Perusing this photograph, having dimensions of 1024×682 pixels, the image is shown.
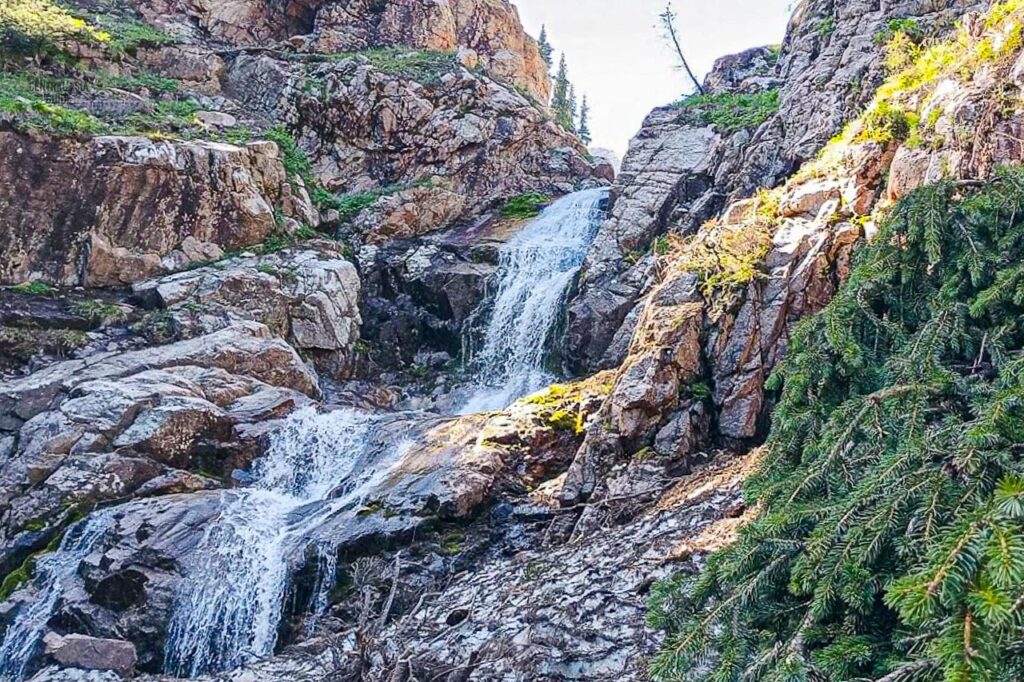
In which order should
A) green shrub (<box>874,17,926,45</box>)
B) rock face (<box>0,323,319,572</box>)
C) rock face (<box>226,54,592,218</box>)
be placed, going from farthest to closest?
rock face (<box>226,54,592,218</box>) → green shrub (<box>874,17,926,45</box>) → rock face (<box>0,323,319,572</box>)

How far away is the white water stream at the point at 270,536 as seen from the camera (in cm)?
845

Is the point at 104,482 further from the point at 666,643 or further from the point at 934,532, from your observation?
the point at 934,532

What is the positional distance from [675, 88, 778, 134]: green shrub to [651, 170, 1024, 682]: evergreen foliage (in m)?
12.1

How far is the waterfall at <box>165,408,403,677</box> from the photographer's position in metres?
8.38

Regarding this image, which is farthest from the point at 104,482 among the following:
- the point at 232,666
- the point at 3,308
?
the point at 3,308

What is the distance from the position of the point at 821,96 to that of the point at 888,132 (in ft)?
15.0

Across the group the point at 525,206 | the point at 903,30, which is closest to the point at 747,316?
the point at 903,30

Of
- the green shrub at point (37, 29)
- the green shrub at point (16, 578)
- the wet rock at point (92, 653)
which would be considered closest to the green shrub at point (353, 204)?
the green shrub at point (37, 29)

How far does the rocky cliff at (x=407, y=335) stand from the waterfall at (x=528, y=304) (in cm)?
78

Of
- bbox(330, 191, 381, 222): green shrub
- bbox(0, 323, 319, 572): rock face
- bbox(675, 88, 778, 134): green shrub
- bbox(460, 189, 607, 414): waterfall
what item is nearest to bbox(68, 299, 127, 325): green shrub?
bbox(0, 323, 319, 572): rock face

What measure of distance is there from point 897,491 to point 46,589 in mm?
10474

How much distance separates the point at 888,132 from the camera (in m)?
9.47

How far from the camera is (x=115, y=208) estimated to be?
1578cm

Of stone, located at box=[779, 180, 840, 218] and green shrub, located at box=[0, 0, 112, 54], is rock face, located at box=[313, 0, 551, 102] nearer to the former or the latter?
green shrub, located at box=[0, 0, 112, 54]
